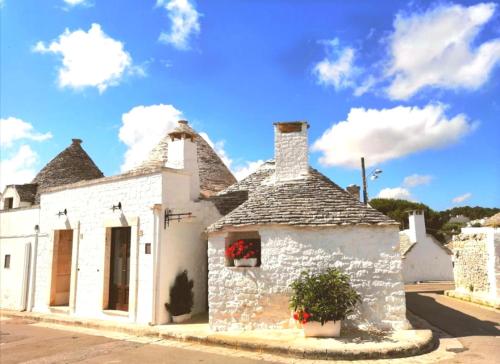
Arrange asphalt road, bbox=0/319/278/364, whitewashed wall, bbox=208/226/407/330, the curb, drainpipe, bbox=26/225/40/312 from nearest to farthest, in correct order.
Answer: the curb, asphalt road, bbox=0/319/278/364, whitewashed wall, bbox=208/226/407/330, drainpipe, bbox=26/225/40/312

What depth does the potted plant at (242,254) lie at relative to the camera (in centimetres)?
913

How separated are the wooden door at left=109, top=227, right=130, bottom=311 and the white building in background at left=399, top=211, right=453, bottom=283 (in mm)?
21559

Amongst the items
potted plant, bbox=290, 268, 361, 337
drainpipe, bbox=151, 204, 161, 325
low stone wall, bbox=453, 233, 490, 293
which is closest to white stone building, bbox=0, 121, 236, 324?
drainpipe, bbox=151, 204, 161, 325

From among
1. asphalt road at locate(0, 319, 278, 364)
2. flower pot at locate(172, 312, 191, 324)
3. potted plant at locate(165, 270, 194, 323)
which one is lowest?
asphalt road at locate(0, 319, 278, 364)

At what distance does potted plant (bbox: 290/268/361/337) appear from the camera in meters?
7.80

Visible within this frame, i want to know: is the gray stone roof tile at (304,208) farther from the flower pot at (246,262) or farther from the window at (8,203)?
the window at (8,203)

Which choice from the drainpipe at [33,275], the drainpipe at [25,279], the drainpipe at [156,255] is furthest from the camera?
the drainpipe at [25,279]

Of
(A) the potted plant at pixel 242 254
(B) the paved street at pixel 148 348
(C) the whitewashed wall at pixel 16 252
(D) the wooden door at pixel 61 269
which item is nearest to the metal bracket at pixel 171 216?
(A) the potted plant at pixel 242 254

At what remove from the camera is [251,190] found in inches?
489

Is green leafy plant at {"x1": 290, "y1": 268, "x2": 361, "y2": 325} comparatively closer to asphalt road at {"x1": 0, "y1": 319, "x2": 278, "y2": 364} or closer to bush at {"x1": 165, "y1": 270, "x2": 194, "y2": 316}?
asphalt road at {"x1": 0, "y1": 319, "x2": 278, "y2": 364}

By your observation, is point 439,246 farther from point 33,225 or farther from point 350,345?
point 33,225

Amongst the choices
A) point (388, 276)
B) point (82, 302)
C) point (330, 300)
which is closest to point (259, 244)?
point (330, 300)

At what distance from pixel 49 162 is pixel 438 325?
16.6 metres

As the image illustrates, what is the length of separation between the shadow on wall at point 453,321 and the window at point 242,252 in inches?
192
